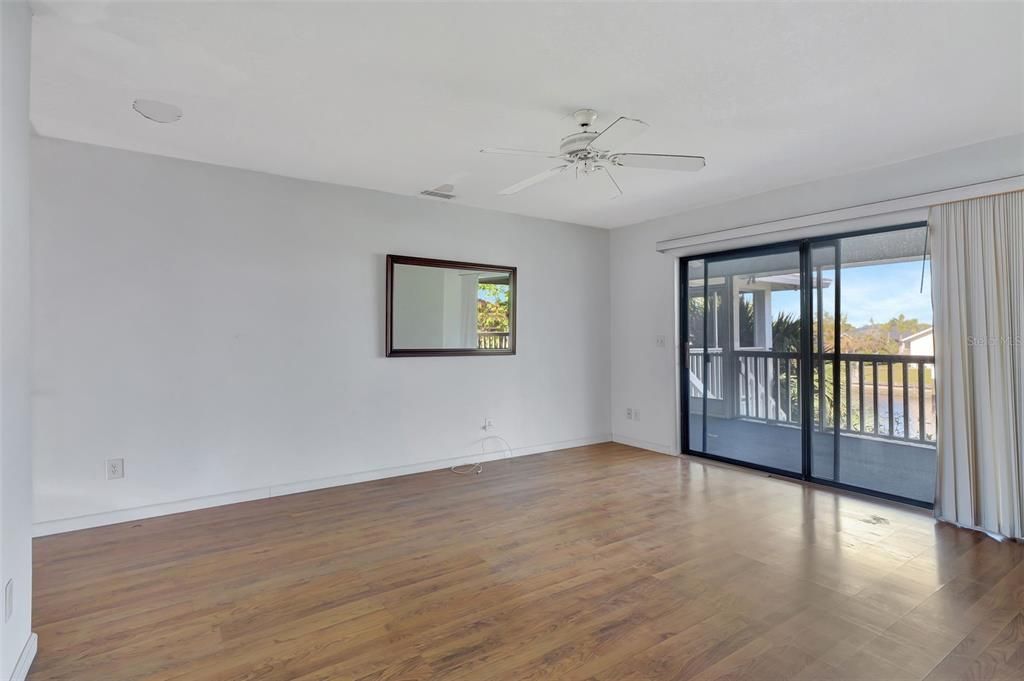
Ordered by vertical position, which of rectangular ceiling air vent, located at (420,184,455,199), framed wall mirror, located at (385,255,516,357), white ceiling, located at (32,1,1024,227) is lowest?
framed wall mirror, located at (385,255,516,357)

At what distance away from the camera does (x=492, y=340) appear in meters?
4.86

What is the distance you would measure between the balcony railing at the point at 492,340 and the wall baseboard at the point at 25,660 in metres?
3.40

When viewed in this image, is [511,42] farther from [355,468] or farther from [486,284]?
[355,468]

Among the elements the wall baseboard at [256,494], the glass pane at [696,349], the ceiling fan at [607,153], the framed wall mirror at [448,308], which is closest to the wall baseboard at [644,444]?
the glass pane at [696,349]

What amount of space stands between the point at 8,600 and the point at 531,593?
6.30ft

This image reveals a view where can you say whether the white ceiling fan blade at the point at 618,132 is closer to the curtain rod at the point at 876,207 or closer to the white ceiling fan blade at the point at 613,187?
the white ceiling fan blade at the point at 613,187

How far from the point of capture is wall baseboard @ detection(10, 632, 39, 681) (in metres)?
1.69

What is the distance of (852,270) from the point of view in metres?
3.88

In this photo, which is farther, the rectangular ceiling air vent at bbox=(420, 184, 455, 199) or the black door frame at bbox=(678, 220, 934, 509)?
the rectangular ceiling air vent at bbox=(420, 184, 455, 199)

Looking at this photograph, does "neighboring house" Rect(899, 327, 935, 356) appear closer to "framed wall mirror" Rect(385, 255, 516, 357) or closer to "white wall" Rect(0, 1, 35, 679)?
"framed wall mirror" Rect(385, 255, 516, 357)

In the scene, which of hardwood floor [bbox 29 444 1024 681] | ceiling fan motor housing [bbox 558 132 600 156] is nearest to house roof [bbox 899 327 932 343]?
hardwood floor [bbox 29 444 1024 681]

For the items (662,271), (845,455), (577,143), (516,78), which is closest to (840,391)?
(845,455)

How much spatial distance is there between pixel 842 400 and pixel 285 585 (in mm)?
4072

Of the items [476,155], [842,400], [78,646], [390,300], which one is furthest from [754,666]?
[390,300]
